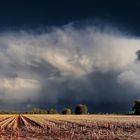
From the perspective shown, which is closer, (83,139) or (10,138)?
(83,139)

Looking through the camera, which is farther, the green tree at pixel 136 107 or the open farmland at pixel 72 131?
the green tree at pixel 136 107

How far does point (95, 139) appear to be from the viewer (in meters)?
29.1

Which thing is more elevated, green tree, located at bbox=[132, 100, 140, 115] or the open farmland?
green tree, located at bbox=[132, 100, 140, 115]

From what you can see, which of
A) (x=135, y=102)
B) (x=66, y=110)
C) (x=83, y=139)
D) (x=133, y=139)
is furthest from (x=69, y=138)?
(x=66, y=110)

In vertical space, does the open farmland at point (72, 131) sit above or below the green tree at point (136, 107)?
below

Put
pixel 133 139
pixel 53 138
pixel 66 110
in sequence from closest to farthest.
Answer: pixel 133 139 < pixel 53 138 < pixel 66 110

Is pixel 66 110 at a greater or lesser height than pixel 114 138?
greater

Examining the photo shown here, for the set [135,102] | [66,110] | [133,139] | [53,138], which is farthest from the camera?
[66,110]

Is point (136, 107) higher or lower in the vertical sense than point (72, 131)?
higher

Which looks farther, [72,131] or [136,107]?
[136,107]

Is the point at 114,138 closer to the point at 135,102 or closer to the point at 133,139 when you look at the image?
the point at 133,139

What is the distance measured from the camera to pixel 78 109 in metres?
192

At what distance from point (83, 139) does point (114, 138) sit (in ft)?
6.60

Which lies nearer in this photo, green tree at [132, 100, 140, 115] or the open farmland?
the open farmland
